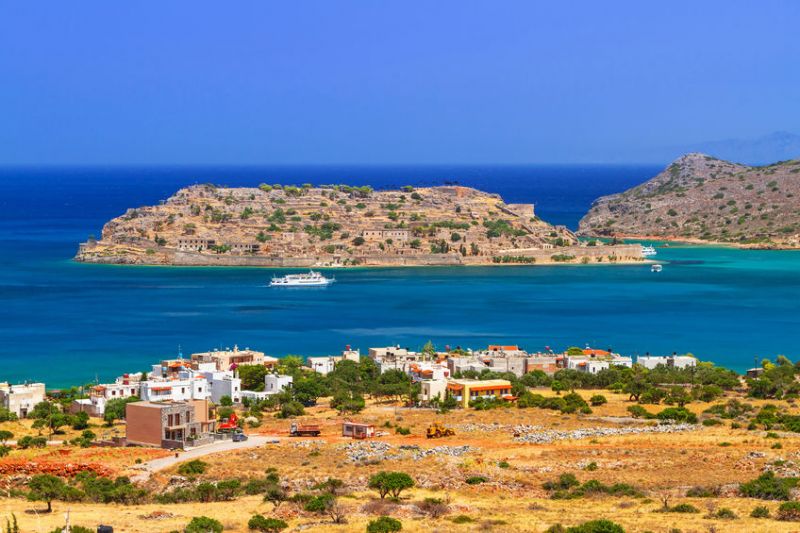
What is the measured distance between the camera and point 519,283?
9506 centimetres

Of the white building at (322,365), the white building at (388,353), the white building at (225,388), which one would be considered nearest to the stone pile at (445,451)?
the white building at (225,388)

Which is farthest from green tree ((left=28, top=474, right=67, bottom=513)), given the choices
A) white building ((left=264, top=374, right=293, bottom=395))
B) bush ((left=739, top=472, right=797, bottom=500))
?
white building ((left=264, top=374, right=293, bottom=395))

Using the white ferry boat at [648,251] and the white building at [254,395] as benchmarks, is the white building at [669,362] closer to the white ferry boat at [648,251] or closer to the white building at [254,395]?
the white building at [254,395]

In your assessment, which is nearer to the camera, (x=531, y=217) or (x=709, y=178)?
(x=531, y=217)

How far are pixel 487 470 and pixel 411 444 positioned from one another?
13.0 feet

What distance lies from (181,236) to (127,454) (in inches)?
3142

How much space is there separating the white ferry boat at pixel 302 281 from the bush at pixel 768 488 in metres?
65.3

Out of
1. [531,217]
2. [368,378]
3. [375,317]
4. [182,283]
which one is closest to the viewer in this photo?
[368,378]

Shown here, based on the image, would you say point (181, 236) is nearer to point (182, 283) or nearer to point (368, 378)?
point (182, 283)

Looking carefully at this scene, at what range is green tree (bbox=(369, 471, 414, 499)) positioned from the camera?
2916 centimetres

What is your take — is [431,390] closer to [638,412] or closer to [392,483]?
[638,412]

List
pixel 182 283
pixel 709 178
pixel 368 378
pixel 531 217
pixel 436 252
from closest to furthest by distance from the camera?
pixel 368 378 < pixel 182 283 < pixel 436 252 < pixel 531 217 < pixel 709 178

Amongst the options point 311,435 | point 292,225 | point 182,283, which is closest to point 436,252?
point 292,225

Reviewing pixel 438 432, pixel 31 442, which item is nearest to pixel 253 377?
pixel 31 442
